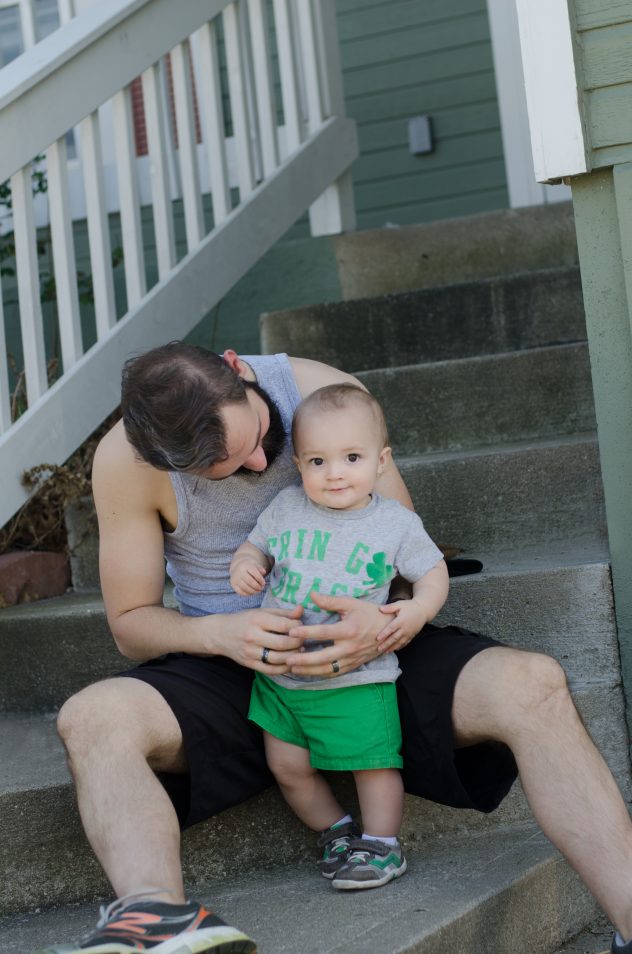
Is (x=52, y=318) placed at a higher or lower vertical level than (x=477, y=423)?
higher

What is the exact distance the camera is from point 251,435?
2.07m

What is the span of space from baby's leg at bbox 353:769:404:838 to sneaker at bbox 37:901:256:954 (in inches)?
19.3

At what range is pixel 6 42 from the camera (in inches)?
213

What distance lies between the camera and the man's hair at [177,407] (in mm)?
1947

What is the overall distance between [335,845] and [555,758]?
18.3 inches

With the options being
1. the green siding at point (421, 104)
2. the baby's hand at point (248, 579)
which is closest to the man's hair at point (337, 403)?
the baby's hand at point (248, 579)

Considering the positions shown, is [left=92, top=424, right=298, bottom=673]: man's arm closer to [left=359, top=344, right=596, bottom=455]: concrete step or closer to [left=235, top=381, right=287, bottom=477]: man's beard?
[left=235, top=381, right=287, bottom=477]: man's beard

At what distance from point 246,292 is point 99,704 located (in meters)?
2.73

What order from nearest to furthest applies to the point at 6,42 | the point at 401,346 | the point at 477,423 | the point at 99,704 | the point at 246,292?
the point at 99,704 → the point at 477,423 → the point at 401,346 → the point at 246,292 → the point at 6,42

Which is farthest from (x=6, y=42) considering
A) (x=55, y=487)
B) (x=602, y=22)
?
(x=602, y=22)

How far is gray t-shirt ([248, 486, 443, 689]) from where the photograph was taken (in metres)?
2.06

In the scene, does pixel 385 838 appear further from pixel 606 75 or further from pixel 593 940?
pixel 606 75

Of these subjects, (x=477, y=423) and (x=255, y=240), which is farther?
(x=255, y=240)

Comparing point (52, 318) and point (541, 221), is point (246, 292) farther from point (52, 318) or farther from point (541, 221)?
point (541, 221)
